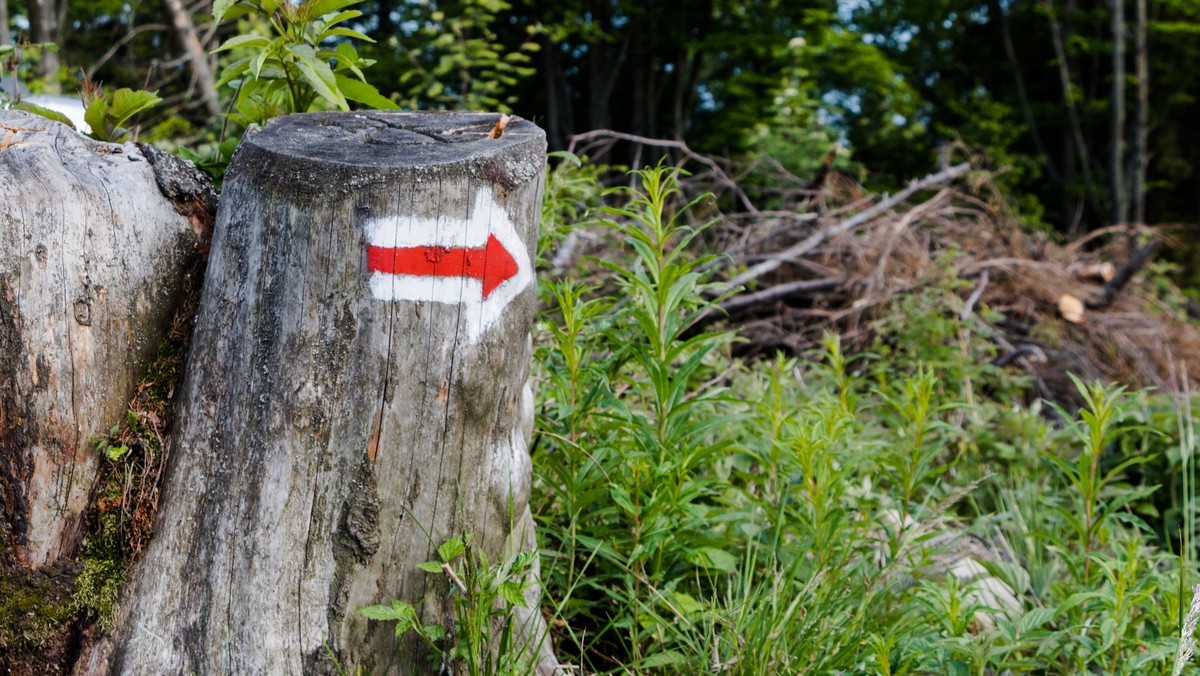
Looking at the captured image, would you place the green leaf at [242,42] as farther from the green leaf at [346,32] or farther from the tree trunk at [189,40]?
the tree trunk at [189,40]

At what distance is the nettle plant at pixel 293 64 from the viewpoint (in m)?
2.17

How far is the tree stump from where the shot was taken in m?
1.77

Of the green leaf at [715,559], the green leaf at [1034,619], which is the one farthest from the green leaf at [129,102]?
the green leaf at [1034,619]

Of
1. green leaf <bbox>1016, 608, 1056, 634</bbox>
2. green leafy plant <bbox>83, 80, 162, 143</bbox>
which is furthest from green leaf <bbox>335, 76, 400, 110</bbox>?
green leaf <bbox>1016, 608, 1056, 634</bbox>

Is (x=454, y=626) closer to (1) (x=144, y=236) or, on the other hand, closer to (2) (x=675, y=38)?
(1) (x=144, y=236)

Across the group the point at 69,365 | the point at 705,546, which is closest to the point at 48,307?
the point at 69,365

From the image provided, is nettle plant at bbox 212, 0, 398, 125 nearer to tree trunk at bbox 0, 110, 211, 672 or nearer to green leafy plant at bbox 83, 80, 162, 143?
green leafy plant at bbox 83, 80, 162, 143

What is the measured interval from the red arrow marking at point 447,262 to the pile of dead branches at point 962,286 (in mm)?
3584

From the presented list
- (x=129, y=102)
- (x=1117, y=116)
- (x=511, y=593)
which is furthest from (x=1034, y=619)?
(x=1117, y=116)

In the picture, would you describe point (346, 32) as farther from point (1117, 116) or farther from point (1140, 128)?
point (1140, 128)

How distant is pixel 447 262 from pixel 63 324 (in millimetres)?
857

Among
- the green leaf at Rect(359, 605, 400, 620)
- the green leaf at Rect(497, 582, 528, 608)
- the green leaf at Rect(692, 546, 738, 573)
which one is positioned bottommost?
the green leaf at Rect(692, 546, 738, 573)

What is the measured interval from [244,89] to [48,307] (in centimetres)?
84

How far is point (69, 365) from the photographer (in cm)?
186
